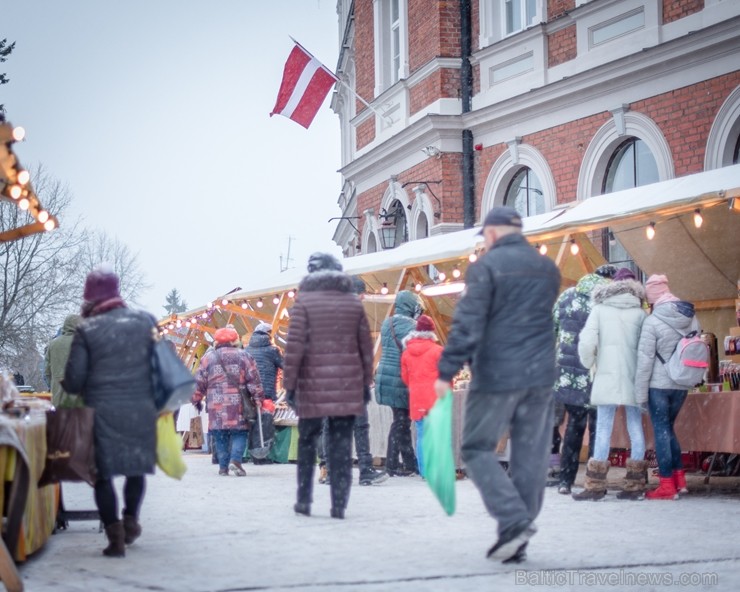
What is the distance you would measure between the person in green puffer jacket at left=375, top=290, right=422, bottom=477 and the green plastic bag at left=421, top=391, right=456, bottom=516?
619cm

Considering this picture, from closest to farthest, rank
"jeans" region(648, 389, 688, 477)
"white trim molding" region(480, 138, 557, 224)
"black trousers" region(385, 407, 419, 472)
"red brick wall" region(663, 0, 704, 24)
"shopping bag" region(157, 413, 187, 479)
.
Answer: "shopping bag" region(157, 413, 187, 479), "jeans" region(648, 389, 688, 477), "black trousers" region(385, 407, 419, 472), "red brick wall" region(663, 0, 704, 24), "white trim molding" region(480, 138, 557, 224)

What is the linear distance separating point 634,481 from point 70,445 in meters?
5.22

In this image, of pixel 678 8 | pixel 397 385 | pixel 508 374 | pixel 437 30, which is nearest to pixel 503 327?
pixel 508 374

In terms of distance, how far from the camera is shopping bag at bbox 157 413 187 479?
802 cm

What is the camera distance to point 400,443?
13930 mm

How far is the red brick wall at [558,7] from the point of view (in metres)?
19.6

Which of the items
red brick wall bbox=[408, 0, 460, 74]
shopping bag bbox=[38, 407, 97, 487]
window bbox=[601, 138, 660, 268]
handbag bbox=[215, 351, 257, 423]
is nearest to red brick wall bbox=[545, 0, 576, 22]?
window bbox=[601, 138, 660, 268]

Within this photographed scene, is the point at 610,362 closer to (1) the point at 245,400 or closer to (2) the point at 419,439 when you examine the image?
(2) the point at 419,439

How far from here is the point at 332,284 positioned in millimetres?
9758

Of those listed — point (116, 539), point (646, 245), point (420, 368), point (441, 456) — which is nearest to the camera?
point (441, 456)

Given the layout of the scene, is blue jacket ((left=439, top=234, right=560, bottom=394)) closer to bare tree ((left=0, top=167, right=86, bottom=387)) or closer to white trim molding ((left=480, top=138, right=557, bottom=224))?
white trim molding ((left=480, top=138, right=557, bottom=224))

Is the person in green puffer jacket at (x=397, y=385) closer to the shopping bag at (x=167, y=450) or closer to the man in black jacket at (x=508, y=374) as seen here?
the shopping bag at (x=167, y=450)

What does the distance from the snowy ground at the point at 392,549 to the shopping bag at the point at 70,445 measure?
1.66ft

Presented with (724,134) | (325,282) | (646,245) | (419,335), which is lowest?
(419,335)
